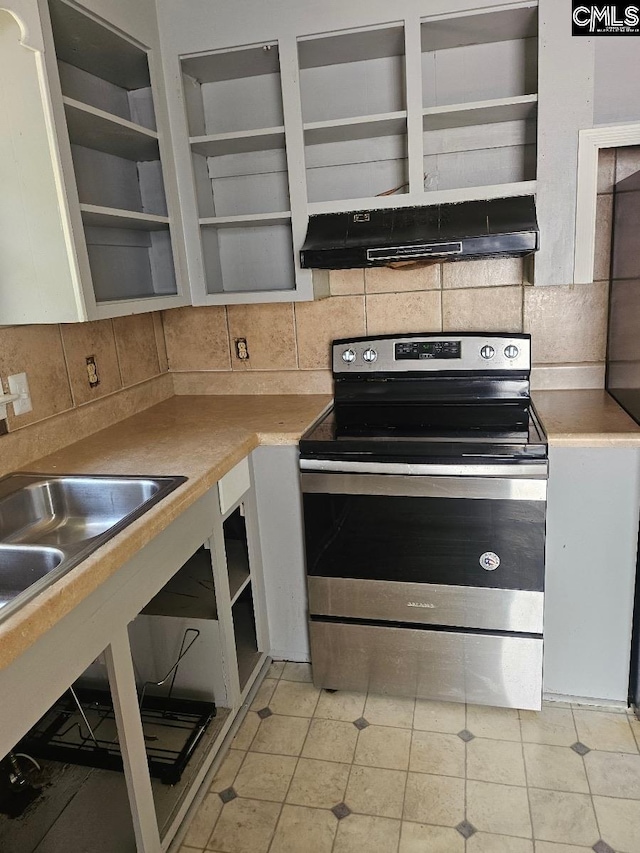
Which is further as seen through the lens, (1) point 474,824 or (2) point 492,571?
(2) point 492,571

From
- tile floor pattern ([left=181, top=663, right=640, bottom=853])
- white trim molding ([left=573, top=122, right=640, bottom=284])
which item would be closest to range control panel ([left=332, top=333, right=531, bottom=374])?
white trim molding ([left=573, top=122, right=640, bottom=284])

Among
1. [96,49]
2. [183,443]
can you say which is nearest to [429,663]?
[183,443]

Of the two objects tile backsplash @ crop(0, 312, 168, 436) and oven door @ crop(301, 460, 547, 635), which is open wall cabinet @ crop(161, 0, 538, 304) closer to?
tile backsplash @ crop(0, 312, 168, 436)

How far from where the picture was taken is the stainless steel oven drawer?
6.07 feet

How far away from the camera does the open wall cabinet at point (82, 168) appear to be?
149cm

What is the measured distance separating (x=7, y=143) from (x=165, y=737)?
1.67 m

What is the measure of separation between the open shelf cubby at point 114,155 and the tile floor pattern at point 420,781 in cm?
151

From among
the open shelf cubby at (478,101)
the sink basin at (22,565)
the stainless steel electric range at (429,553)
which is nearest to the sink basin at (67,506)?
the sink basin at (22,565)

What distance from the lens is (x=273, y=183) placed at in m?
2.33

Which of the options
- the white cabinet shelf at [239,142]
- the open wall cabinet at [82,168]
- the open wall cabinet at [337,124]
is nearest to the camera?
the open wall cabinet at [82,168]

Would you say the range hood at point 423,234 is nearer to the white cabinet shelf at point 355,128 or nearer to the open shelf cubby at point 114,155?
the white cabinet shelf at point 355,128

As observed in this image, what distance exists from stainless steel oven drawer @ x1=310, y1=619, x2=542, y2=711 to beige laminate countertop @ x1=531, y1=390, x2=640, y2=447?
61 cm

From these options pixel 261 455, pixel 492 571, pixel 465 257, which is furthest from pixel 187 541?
pixel 465 257

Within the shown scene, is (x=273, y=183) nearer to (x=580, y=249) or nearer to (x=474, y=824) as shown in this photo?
(x=580, y=249)
